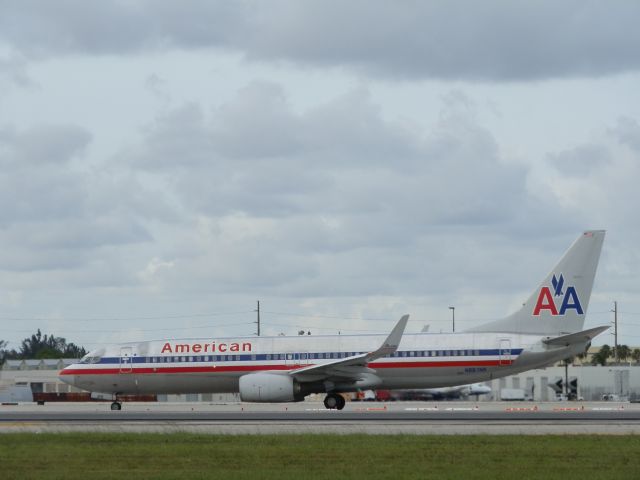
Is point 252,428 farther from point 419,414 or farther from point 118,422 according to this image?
point 419,414

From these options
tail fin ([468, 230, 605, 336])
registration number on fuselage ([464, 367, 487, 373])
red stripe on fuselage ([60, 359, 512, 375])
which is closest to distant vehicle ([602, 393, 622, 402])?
tail fin ([468, 230, 605, 336])

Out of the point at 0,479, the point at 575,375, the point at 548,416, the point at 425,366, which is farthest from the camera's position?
the point at 575,375

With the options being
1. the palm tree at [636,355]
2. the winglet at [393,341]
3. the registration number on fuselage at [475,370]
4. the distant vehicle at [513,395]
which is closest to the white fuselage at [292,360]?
the registration number on fuselage at [475,370]

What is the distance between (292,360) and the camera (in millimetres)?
51156

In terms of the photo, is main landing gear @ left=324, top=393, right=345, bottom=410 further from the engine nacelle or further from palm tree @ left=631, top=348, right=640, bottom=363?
palm tree @ left=631, top=348, right=640, bottom=363

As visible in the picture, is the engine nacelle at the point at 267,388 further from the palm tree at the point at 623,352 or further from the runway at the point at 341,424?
the palm tree at the point at 623,352

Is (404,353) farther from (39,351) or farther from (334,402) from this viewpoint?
(39,351)

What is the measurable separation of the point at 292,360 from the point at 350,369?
2.78 m

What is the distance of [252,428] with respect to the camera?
34.0 meters

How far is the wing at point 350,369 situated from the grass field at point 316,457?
1854 cm

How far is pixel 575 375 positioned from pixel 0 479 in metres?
74.9

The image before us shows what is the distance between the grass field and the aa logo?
21.5m

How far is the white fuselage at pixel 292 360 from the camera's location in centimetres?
4953

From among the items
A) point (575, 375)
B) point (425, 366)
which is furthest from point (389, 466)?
point (575, 375)
